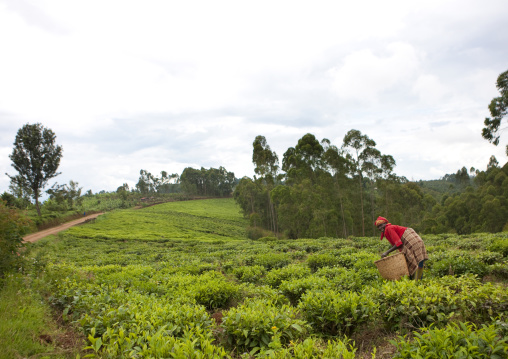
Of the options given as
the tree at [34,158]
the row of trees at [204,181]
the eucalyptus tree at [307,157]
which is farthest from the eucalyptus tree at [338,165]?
the row of trees at [204,181]

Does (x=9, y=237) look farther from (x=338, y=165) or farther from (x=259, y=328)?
(x=338, y=165)

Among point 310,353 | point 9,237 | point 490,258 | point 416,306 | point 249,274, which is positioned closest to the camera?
point 310,353

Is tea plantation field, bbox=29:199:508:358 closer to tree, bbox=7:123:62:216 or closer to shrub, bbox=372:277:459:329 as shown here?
shrub, bbox=372:277:459:329

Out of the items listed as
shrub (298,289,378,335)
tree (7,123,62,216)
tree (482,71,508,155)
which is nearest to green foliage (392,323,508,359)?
shrub (298,289,378,335)

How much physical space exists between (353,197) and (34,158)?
45.8m

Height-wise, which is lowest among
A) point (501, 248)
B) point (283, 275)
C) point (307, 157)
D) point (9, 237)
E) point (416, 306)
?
point (283, 275)

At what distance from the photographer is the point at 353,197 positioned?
40.4 meters

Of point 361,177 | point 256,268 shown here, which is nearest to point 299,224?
point 361,177

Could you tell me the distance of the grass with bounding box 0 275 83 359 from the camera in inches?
158

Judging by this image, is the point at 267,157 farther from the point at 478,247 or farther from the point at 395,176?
the point at 478,247

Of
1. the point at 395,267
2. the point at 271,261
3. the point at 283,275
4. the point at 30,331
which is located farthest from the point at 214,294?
the point at 271,261

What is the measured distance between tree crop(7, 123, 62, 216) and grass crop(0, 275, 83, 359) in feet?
138

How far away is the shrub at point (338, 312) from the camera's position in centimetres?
440

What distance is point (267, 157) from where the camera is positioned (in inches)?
1887
